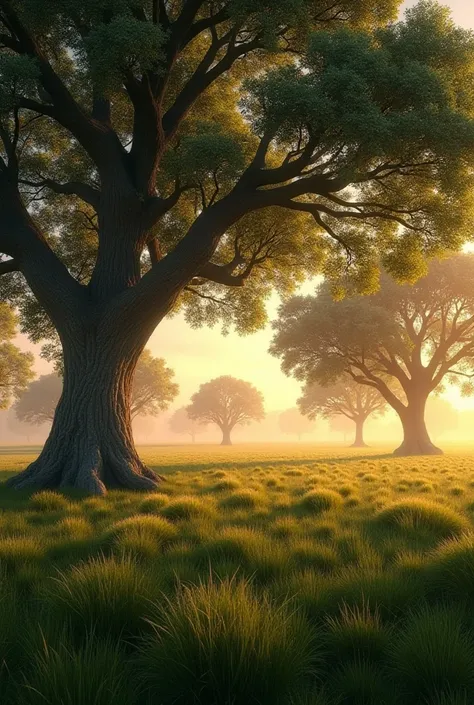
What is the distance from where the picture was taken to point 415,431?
3534 centimetres

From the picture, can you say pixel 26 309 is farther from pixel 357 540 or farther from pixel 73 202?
pixel 357 540

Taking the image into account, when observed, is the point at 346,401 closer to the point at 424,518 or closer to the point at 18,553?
the point at 424,518

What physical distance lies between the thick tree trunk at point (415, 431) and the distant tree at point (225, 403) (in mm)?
61442

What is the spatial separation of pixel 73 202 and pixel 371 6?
1137cm

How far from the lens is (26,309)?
55.6 feet

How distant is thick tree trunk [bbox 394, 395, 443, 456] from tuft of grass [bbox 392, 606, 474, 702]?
34.4 m

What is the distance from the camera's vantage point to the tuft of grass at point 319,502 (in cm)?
757

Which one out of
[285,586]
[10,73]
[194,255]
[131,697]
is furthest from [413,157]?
[131,697]

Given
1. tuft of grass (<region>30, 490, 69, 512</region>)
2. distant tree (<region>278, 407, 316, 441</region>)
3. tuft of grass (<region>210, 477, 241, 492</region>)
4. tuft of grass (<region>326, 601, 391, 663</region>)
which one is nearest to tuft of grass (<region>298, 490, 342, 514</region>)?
tuft of grass (<region>210, 477, 241, 492</region>)

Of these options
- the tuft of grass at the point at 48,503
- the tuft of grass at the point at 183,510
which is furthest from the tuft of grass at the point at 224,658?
the tuft of grass at the point at 48,503

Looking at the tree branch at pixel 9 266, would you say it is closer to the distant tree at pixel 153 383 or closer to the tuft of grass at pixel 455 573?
the tuft of grass at pixel 455 573

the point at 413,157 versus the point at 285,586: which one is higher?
the point at 413,157

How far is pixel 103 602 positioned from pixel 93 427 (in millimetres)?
7945

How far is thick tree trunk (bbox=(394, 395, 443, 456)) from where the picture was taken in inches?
1364
